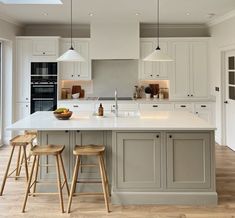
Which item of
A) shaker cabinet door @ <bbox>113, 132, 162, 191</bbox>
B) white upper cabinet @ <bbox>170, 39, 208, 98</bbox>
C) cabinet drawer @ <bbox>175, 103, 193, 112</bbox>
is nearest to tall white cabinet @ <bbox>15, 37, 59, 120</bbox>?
white upper cabinet @ <bbox>170, 39, 208, 98</bbox>

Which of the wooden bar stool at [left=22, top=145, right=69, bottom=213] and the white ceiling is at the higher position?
the white ceiling

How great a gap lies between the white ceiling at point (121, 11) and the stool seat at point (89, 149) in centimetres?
269

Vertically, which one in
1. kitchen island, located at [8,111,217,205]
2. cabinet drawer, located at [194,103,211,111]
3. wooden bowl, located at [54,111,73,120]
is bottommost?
kitchen island, located at [8,111,217,205]

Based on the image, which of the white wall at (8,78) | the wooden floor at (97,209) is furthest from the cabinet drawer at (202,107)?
the white wall at (8,78)

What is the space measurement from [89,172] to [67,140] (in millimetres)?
493

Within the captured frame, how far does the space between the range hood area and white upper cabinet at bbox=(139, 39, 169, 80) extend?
0.23 meters

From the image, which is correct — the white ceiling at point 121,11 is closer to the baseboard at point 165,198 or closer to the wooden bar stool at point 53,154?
the wooden bar stool at point 53,154

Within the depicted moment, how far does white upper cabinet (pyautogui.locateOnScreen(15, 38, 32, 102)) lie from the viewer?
23.5 feet

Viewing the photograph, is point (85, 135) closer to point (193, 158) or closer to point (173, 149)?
point (173, 149)

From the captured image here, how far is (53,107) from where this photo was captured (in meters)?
7.17

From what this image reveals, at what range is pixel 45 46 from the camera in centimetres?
718

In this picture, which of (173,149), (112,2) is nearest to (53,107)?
(112,2)

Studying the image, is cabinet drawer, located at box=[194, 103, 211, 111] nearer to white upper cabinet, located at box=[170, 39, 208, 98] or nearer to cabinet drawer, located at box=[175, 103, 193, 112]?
cabinet drawer, located at box=[175, 103, 193, 112]

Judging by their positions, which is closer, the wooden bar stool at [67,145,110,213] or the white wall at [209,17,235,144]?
the wooden bar stool at [67,145,110,213]
